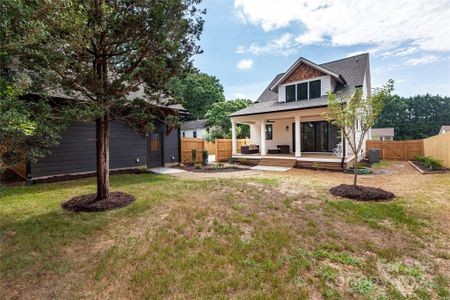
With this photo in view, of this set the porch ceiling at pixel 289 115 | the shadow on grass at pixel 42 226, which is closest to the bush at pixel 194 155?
the porch ceiling at pixel 289 115

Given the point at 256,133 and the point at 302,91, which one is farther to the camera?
the point at 256,133

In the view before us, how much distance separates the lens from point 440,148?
11.7 m

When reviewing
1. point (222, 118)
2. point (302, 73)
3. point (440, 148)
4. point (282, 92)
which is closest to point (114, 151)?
point (282, 92)

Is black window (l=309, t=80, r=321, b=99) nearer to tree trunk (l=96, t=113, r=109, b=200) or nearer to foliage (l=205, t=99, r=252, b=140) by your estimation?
foliage (l=205, t=99, r=252, b=140)

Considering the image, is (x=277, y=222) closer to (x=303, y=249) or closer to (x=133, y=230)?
(x=303, y=249)

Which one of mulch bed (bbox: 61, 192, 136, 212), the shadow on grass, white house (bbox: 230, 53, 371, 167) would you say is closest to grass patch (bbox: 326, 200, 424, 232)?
the shadow on grass

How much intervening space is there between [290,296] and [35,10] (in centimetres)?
548

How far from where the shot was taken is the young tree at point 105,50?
3.67 m

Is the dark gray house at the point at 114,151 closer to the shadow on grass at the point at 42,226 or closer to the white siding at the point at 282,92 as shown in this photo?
the shadow on grass at the point at 42,226

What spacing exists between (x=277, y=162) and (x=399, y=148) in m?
10.5

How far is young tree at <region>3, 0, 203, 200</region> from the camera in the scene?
367 cm

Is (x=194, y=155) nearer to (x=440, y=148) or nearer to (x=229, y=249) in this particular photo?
(x=229, y=249)

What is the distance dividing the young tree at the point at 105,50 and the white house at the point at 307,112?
8839 mm

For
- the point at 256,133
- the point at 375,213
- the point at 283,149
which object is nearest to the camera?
the point at 375,213
